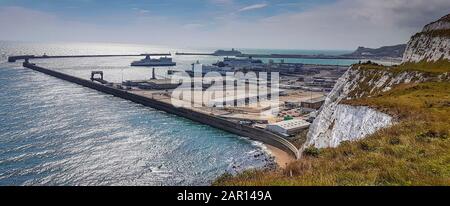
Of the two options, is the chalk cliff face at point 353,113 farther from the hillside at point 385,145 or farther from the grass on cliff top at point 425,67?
the grass on cliff top at point 425,67

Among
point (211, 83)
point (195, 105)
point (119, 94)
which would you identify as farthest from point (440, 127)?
point (211, 83)

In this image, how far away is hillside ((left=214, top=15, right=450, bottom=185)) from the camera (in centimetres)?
894

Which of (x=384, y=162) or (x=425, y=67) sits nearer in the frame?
(x=384, y=162)

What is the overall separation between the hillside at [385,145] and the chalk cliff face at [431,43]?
5430 mm

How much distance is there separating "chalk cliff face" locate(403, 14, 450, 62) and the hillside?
17.8 ft

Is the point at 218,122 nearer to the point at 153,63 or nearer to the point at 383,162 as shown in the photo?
the point at 383,162

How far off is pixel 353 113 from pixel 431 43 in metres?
31.7

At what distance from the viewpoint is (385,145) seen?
12703 millimetres

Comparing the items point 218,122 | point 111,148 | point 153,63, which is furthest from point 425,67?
point 153,63

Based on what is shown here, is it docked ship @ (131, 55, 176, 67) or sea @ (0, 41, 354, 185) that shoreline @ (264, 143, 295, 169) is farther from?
docked ship @ (131, 55, 176, 67)

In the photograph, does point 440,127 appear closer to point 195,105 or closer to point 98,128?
point 98,128

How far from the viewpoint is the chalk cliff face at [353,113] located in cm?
2308

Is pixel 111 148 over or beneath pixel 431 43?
beneath

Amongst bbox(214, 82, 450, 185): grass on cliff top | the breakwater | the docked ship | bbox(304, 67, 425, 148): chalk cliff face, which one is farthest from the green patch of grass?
the docked ship
